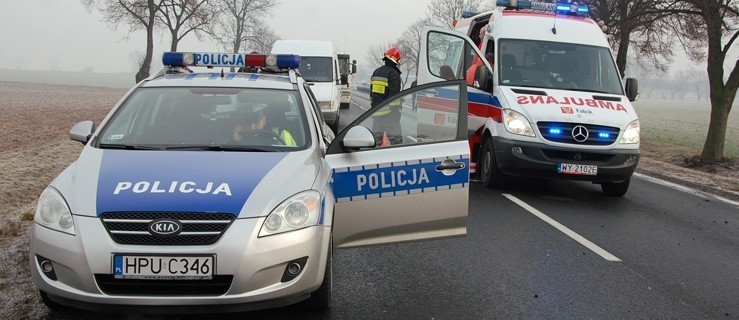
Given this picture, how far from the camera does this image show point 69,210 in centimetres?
377

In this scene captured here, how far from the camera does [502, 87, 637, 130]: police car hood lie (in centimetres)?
889

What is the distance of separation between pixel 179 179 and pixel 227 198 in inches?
15.1

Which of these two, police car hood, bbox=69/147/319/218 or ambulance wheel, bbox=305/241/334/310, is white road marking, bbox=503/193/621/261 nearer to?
ambulance wheel, bbox=305/241/334/310

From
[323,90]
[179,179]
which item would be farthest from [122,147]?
[323,90]

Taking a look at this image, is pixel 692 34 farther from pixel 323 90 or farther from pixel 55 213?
pixel 55 213

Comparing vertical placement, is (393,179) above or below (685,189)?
above

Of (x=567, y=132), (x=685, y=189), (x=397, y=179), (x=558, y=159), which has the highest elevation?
(x=567, y=132)

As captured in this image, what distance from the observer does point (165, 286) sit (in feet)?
12.0

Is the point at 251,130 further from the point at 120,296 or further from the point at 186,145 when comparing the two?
the point at 120,296

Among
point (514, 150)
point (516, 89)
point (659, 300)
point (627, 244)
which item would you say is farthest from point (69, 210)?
point (516, 89)

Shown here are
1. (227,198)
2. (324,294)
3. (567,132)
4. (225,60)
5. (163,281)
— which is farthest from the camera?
(567,132)

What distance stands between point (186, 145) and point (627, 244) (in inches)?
176

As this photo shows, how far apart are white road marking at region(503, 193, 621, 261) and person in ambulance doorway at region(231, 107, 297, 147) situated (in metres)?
3.21

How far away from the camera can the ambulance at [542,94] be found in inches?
350
